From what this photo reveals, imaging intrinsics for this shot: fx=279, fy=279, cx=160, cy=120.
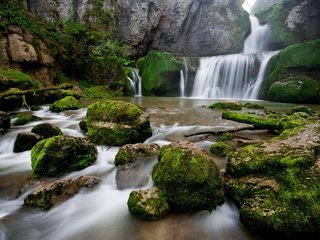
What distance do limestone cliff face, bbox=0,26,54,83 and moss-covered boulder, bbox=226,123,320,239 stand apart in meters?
15.1

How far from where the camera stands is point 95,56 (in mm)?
20047

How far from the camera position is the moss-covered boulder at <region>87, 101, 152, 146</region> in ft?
17.4

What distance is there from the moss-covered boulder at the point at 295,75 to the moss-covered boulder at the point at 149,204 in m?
15.0

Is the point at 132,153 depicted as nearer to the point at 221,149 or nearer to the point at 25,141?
Result: the point at 221,149

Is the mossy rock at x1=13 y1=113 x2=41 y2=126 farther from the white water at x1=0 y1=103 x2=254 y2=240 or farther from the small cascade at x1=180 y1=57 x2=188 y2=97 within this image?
the small cascade at x1=180 y1=57 x2=188 y2=97

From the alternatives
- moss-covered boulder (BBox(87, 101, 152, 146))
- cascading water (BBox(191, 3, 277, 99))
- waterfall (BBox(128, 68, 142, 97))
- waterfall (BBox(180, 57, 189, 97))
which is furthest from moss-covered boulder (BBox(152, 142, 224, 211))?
waterfall (BBox(180, 57, 189, 97))

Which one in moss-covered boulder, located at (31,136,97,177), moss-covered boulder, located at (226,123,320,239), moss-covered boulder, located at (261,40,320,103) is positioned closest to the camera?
moss-covered boulder, located at (226,123,320,239)

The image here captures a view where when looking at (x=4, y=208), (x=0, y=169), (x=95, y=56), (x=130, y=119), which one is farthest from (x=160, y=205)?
(x=95, y=56)

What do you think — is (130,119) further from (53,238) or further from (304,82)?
(304,82)

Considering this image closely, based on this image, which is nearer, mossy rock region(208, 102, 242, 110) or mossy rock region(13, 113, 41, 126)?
mossy rock region(13, 113, 41, 126)

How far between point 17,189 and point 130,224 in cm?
180

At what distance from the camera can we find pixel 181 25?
95.0 ft

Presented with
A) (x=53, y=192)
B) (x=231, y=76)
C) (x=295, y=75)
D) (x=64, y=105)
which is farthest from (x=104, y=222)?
(x=231, y=76)

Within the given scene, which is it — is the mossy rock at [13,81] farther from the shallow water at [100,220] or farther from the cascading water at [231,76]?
the cascading water at [231,76]
